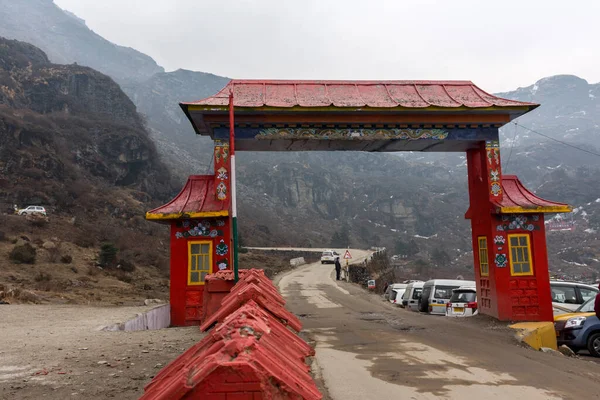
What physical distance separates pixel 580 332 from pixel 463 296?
468 cm

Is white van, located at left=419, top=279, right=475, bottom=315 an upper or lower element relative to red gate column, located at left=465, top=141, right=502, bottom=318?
lower

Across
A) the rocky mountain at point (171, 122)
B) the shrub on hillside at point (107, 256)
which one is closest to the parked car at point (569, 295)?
the shrub on hillside at point (107, 256)

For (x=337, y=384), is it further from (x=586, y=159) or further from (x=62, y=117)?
(x=586, y=159)

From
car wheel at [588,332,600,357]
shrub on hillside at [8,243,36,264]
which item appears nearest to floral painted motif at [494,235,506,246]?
car wheel at [588,332,600,357]

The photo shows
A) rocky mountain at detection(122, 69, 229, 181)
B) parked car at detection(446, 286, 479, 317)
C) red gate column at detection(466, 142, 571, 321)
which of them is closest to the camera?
red gate column at detection(466, 142, 571, 321)

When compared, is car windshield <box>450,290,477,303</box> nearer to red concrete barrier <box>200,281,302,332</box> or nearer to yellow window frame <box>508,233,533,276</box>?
yellow window frame <box>508,233,533,276</box>

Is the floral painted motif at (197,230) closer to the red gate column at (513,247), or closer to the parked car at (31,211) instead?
the red gate column at (513,247)

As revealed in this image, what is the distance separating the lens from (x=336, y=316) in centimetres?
1405

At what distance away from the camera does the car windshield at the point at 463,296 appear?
15.2 m

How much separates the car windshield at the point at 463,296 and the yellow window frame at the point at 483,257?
2.15 metres

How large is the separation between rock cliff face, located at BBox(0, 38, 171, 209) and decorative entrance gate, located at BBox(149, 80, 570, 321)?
3584cm

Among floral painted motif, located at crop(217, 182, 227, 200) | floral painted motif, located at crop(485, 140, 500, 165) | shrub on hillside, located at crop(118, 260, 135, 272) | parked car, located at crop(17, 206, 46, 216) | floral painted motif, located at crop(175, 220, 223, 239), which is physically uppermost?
parked car, located at crop(17, 206, 46, 216)

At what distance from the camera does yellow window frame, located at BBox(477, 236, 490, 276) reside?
42.3ft

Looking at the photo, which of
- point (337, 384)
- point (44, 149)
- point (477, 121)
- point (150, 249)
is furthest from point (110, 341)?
point (44, 149)
